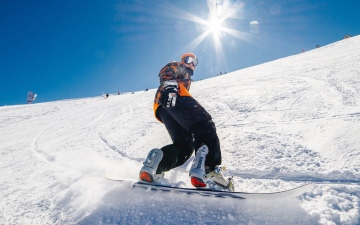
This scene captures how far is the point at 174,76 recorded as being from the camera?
3.56 metres

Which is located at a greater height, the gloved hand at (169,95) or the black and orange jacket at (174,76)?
the black and orange jacket at (174,76)

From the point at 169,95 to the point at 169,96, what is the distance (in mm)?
13

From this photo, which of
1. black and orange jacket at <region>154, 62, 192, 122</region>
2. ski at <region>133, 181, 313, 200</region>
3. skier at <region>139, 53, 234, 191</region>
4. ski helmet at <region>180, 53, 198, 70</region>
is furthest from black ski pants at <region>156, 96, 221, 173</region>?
ski helmet at <region>180, 53, 198, 70</region>

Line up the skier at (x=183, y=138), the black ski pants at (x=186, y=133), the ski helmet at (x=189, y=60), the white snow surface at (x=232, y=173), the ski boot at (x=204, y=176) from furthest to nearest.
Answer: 1. the ski helmet at (x=189, y=60)
2. the black ski pants at (x=186, y=133)
3. the skier at (x=183, y=138)
4. the ski boot at (x=204, y=176)
5. the white snow surface at (x=232, y=173)

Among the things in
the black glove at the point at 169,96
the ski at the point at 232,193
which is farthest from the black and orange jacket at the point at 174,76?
the ski at the point at 232,193

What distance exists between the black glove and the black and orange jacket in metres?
0.10

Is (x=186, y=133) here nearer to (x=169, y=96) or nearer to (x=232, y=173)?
(x=169, y=96)

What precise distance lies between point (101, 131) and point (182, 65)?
3978mm

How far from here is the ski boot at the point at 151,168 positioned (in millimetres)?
2699

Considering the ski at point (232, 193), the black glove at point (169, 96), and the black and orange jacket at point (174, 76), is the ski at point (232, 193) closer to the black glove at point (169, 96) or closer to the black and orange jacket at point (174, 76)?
the black glove at point (169, 96)

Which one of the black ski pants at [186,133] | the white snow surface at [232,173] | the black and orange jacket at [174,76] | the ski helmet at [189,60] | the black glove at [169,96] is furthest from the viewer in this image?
the ski helmet at [189,60]

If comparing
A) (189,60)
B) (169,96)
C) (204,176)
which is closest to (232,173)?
(204,176)

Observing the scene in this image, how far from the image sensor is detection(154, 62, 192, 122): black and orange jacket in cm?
336

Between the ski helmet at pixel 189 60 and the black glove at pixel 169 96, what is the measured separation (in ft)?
2.64
